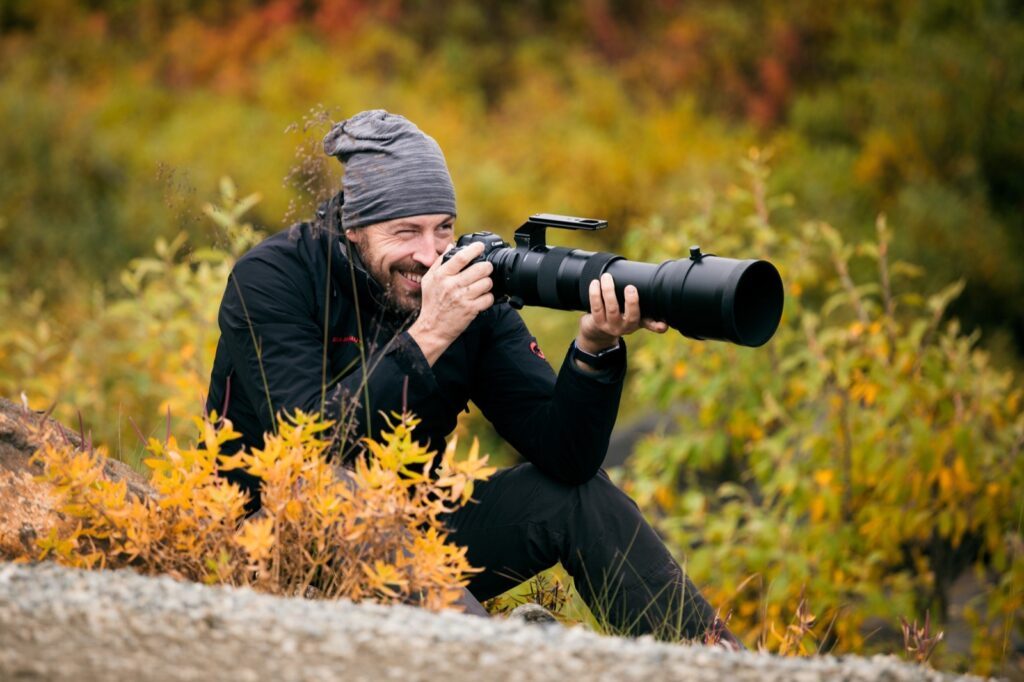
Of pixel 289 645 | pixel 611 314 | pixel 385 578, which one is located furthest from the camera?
pixel 611 314

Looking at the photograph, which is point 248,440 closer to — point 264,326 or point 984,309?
point 264,326

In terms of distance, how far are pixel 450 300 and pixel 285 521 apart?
686 millimetres

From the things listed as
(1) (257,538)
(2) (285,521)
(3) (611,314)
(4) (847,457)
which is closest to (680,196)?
(4) (847,457)

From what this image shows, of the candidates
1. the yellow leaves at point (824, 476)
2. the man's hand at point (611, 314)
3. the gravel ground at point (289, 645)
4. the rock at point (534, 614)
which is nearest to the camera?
the gravel ground at point (289, 645)

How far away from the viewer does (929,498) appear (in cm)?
461

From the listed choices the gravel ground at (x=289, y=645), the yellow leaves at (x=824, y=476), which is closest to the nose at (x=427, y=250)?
the gravel ground at (x=289, y=645)

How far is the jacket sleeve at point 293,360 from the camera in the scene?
9.02 ft

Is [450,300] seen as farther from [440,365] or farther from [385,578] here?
[385,578]

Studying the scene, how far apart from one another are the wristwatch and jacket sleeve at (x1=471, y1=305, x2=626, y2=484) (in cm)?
2

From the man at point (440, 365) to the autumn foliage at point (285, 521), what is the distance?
0.27 metres

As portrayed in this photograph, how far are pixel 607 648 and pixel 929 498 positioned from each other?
2.95 m

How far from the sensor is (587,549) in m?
2.89

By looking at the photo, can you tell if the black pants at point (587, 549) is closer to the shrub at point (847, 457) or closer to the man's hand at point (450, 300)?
the man's hand at point (450, 300)

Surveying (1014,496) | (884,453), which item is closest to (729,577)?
(884,453)
